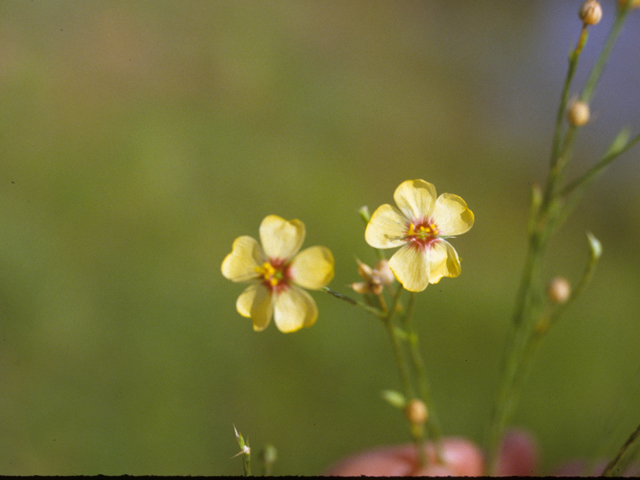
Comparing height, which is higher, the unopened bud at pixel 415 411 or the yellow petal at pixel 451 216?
the yellow petal at pixel 451 216

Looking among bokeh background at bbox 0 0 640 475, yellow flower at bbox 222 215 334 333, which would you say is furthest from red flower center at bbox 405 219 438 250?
bokeh background at bbox 0 0 640 475

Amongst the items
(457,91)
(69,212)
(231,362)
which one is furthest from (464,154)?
(69,212)

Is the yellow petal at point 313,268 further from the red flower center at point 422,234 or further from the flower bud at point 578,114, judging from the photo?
the flower bud at point 578,114

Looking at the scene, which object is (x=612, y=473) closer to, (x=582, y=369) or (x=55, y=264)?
(x=582, y=369)

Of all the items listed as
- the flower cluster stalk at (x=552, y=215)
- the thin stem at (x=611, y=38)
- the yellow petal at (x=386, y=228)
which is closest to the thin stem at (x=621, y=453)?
the flower cluster stalk at (x=552, y=215)

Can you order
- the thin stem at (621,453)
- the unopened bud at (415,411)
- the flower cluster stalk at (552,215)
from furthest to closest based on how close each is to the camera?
the unopened bud at (415,411), the flower cluster stalk at (552,215), the thin stem at (621,453)

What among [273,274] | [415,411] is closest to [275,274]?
[273,274]
